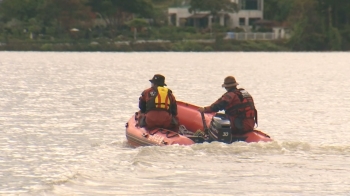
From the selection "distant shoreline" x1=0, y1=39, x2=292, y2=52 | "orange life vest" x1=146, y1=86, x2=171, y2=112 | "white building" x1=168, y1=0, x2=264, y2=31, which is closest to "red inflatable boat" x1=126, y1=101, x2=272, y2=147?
"orange life vest" x1=146, y1=86, x2=171, y2=112

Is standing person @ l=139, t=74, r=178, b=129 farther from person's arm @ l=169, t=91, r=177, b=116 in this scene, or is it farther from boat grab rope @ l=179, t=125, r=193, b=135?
boat grab rope @ l=179, t=125, r=193, b=135

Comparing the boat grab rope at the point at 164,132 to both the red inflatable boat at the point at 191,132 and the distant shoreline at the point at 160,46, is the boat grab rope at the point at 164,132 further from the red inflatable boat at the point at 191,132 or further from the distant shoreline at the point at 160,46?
the distant shoreline at the point at 160,46

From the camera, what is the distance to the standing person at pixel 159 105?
22109mm

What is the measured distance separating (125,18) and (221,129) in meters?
104

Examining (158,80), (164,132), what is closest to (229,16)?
(158,80)

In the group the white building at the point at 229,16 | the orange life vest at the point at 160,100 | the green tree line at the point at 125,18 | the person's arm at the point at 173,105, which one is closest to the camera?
the orange life vest at the point at 160,100

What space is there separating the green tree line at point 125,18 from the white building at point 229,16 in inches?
53.5

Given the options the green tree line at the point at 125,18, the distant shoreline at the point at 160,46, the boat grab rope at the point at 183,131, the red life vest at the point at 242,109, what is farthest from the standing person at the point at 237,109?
the distant shoreline at the point at 160,46

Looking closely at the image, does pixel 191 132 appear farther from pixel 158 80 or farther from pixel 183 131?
pixel 158 80

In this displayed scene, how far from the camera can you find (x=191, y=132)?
2273 cm

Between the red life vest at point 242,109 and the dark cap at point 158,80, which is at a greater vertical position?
the dark cap at point 158,80

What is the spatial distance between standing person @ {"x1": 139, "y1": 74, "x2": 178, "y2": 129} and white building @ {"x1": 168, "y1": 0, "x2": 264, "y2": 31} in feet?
335

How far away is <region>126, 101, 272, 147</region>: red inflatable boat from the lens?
21.0 metres

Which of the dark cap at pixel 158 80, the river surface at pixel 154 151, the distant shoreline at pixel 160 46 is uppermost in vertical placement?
the dark cap at pixel 158 80
